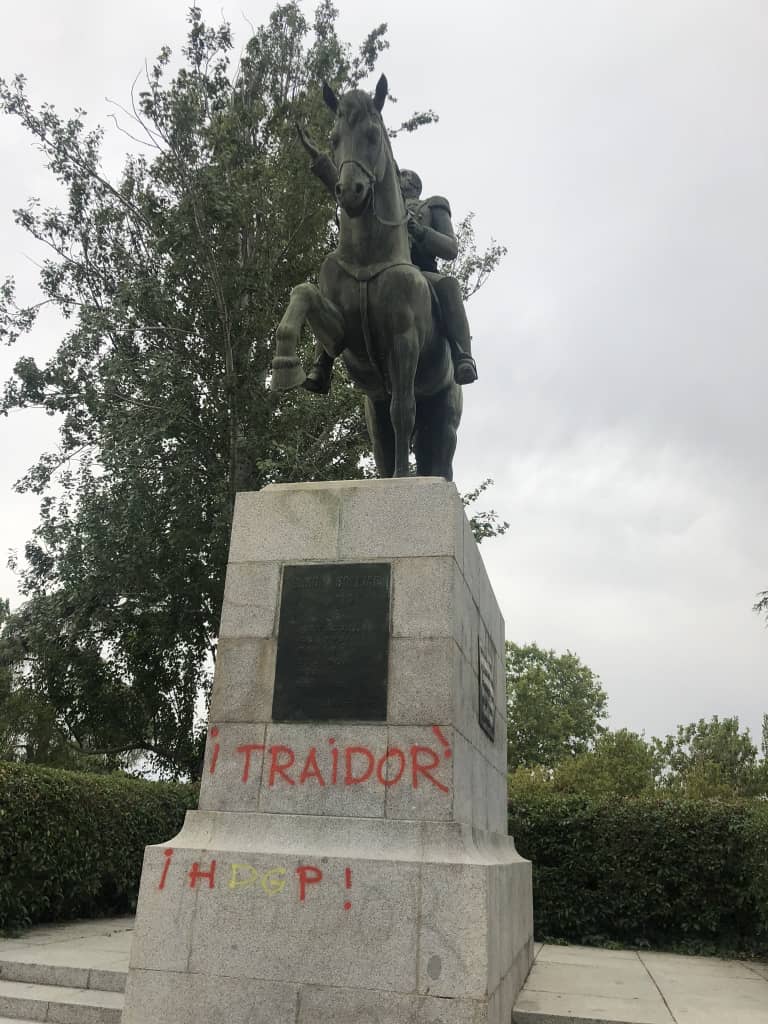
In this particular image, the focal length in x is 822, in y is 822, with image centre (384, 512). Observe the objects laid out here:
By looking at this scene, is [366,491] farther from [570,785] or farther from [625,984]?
[570,785]

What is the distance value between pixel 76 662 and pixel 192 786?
542 cm

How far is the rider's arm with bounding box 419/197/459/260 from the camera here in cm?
763

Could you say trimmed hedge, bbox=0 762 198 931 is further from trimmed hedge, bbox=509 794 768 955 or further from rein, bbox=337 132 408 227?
rein, bbox=337 132 408 227

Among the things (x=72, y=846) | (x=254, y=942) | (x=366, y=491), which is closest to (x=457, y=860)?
(x=254, y=942)

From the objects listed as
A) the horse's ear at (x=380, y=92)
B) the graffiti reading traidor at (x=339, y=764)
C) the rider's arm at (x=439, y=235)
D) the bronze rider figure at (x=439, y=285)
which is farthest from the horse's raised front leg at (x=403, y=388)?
the graffiti reading traidor at (x=339, y=764)

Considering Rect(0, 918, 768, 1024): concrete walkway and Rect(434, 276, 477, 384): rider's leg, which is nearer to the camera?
Rect(0, 918, 768, 1024): concrete walkway

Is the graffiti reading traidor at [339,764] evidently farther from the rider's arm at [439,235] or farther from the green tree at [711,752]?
the green tree at [711,752]

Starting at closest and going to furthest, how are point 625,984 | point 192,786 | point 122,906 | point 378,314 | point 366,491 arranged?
1. point 366,491
2. point 378,314
3. point 625,984
4. point 122,906
5. point 192,786

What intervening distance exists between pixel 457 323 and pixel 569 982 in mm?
6266

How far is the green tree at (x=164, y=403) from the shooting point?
58.6ft

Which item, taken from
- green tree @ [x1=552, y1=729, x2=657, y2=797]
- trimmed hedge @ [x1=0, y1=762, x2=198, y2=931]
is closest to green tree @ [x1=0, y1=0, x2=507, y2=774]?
trimmed hedge @ [x1=0, y1=762, x2=198, y2=931]

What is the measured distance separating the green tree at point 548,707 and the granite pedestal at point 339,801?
130ft

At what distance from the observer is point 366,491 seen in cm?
606

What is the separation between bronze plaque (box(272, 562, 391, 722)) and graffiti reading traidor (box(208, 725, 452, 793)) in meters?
0.21
